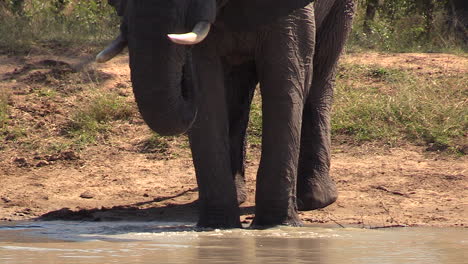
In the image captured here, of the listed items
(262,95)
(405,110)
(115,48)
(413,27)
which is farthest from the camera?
(413,27)

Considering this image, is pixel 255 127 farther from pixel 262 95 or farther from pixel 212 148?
pixel 212 148

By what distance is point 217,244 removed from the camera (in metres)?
5.58

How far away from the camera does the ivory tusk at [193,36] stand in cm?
497

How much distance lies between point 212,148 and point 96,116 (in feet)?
9.40

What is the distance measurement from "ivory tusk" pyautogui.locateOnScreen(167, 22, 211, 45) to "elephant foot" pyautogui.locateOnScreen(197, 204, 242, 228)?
1228 mm

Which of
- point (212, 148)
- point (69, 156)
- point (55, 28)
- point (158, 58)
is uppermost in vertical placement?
point (158, 58)

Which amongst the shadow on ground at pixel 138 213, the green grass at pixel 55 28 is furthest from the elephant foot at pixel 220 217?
the green grass at pixel 55 28

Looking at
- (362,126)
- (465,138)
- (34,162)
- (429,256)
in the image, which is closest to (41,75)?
(34,162)

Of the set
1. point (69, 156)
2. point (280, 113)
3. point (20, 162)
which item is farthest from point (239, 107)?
point (20, 162)

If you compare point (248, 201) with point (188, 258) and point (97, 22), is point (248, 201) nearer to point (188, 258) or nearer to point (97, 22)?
point (188, 258)

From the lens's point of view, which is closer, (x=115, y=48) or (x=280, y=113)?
(x=115, y=48)

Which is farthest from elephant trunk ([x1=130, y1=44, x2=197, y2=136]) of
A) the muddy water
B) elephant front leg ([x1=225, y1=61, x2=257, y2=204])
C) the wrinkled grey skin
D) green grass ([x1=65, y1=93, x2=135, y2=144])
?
green grass ([x1=65, y1=93, x2=135, y2=144])

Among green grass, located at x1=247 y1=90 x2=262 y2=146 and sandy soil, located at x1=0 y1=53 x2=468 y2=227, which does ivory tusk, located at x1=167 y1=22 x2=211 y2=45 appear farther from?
green grass, located at x1=247 y1=90 x2=262 y2=146

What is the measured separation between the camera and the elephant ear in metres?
6.16
